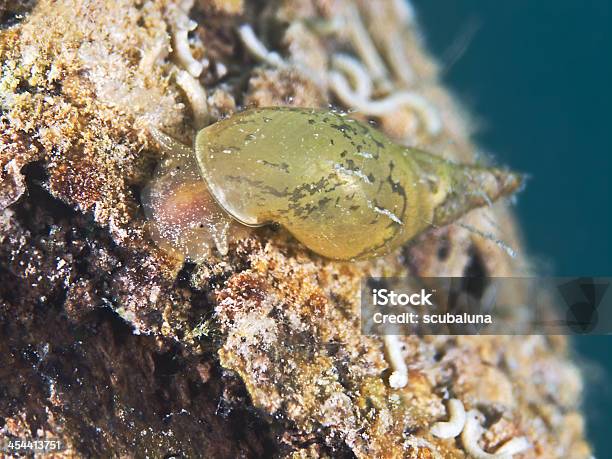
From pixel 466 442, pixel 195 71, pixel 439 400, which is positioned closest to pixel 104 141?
pixel 195 71

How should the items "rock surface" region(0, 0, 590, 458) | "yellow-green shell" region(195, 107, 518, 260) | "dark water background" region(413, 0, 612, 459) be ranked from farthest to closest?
1. "dark water background" region(413, 0, 612, 459)
2. "yellow-green shell" region(195, 107, 518, 260)
3. "rock surface" region(0, 0, 590, 458)

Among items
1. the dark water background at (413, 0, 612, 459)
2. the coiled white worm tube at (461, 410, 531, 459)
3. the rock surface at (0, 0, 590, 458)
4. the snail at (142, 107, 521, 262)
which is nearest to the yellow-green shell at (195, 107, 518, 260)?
the snail at (142, 107, 521, 262)

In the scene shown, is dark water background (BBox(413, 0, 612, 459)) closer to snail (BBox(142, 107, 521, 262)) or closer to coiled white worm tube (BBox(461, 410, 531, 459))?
coiled white worm tube (BBox(461, 410, 531, 459))

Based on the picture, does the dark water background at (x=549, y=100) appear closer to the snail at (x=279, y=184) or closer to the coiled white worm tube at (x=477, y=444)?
the coiled white worm tube at (x=477, y=444)

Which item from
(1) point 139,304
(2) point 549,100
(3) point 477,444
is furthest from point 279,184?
(2) point 549,100

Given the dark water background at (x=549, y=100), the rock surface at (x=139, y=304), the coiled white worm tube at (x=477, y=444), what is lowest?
the coiled white worm tube at (x=477, y=444)

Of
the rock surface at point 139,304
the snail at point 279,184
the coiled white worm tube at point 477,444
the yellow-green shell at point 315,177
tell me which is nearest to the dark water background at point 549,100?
the coiled white worm tube at point 477,444

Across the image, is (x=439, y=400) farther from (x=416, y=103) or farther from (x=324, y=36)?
(x=324, y=36)
